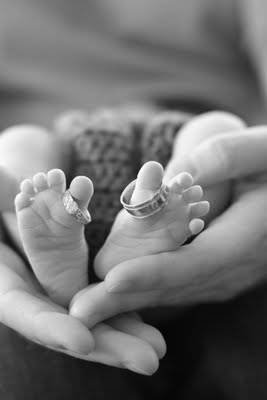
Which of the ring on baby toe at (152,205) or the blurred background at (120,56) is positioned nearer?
the ring on baby toe at (152,205)

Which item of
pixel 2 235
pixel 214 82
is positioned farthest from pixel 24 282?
pixel 214 82

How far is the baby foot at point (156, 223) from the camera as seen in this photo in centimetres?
45

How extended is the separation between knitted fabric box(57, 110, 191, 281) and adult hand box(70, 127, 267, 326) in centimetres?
11

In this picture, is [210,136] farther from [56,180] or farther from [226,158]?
[56,180]

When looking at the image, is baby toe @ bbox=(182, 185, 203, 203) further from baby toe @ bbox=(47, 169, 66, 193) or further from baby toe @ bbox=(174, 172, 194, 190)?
A: baby toe @ bbox=(47, 169, 66, 193)

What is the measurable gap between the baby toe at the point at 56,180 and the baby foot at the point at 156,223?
7 cm

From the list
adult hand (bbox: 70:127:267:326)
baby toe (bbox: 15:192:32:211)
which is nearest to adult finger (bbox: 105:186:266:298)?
adult hand (bbox: 70:127:267:326)

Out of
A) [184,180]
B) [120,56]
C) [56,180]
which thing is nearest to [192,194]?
[184,180]

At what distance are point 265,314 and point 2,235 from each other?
1.51ft

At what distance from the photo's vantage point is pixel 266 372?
746 millimetres

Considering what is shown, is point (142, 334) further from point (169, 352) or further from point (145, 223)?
point (169, 352)

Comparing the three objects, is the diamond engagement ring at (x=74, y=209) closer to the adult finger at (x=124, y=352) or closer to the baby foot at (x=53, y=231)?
the baby foot at (x=53, y=231)

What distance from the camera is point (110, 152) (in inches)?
24.9

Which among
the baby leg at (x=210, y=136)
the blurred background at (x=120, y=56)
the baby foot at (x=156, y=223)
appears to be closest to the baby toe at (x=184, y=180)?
the baby foot at (x=156, y=223)
